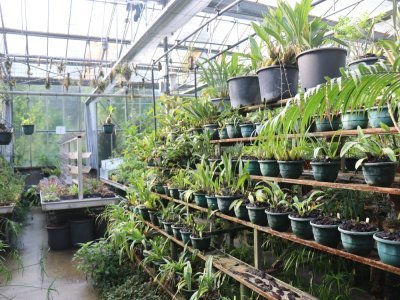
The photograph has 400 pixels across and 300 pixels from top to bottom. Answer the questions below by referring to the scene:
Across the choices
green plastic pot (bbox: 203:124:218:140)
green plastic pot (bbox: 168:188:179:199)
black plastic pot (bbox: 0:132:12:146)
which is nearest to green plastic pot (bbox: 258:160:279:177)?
green plastic pot (bbox: 203:124:218:140)

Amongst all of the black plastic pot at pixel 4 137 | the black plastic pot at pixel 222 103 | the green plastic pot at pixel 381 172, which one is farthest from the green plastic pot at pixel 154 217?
the black plastic pot at pixel 4 137

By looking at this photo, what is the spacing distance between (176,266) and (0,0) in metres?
8.92

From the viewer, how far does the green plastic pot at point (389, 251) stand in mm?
1499

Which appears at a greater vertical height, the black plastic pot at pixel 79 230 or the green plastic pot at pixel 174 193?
the green plastic pot at pixel 174 193

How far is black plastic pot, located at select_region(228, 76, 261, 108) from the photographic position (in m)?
2.78

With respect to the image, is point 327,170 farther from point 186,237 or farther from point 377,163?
point 186,237

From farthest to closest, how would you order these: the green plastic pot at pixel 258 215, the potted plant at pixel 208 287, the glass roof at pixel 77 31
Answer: the glass roof at pixel 77 31, the potted plant at pixel 208 287, the green plastic pot at pixel 258 215

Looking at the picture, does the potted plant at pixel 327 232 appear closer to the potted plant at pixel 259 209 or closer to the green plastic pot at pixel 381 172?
the green plastic pot at pixel 381 172

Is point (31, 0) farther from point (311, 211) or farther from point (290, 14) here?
point (311, 211)

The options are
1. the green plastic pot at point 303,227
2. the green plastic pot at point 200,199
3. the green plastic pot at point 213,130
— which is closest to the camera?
the green plastic pot at point 303,227

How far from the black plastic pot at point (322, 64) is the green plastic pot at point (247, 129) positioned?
2.09 ft

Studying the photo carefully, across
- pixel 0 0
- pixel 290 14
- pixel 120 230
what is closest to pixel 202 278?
pixel 120 230

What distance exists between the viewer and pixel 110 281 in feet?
13.0

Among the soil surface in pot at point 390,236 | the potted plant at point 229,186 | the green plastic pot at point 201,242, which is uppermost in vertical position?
the potted plant at point 229,186
